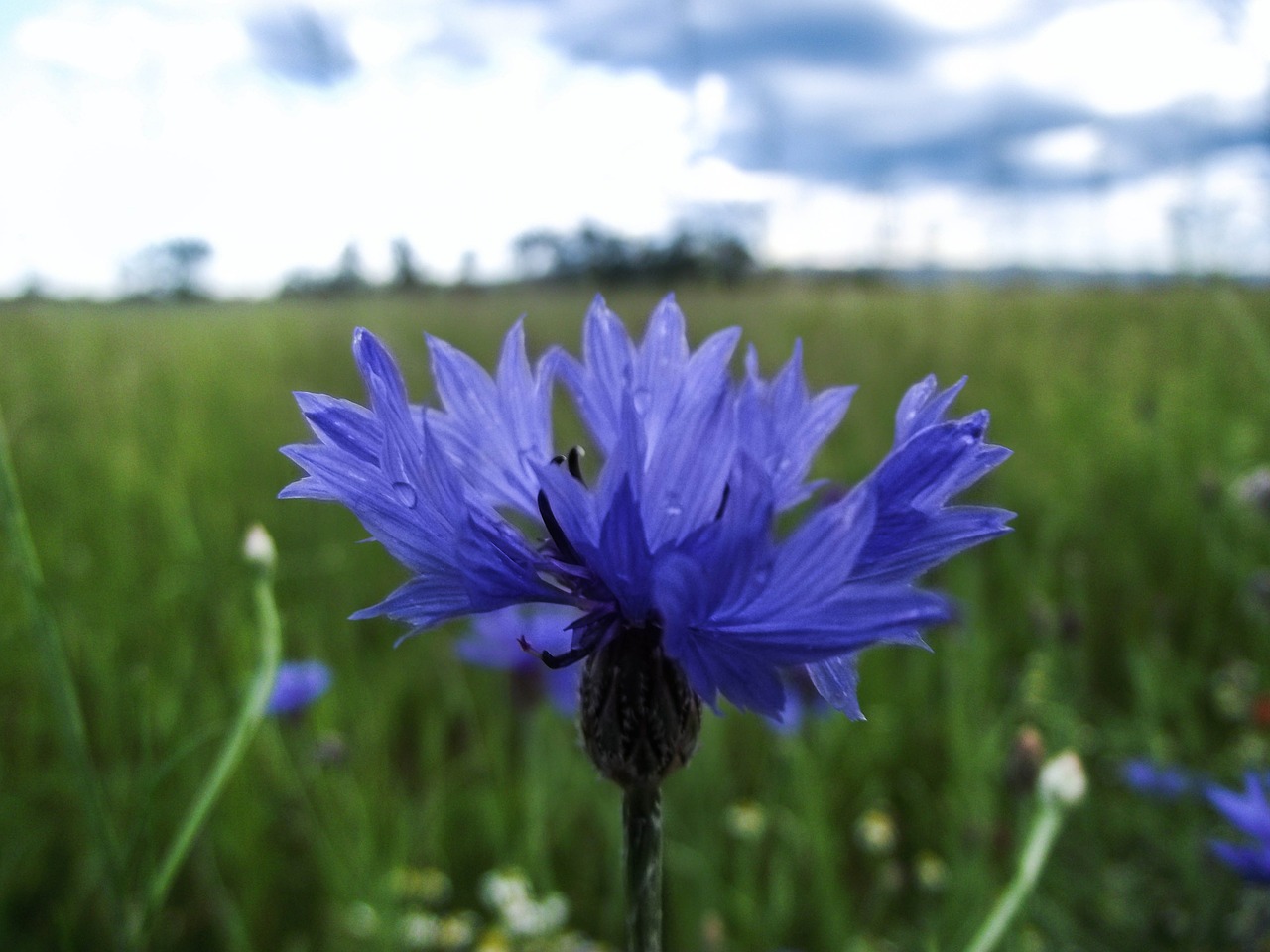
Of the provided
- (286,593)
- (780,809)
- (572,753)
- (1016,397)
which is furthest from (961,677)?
(1016,397)

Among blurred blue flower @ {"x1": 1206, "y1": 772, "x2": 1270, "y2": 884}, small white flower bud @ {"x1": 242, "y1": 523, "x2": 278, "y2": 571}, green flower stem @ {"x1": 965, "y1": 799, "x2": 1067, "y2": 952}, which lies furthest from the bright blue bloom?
blurred blue flower @ {"x1": 1206, "y1": 772, "x2": 1270, "y2": 884}

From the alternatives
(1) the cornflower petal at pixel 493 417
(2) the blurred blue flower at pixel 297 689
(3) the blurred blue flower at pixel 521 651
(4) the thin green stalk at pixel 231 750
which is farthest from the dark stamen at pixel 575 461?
(2) the blurred blue flower at pixel 297 689

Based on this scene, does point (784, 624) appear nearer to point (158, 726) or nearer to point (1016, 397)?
point (158, 726)

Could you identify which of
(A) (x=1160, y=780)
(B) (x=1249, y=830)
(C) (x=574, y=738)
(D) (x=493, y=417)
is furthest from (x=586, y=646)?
(A) (x=1160, y=780)

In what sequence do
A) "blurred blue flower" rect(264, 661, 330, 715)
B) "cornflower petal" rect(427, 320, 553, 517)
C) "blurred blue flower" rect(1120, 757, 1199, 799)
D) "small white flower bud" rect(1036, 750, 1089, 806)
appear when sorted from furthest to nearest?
"blurred blue flower" rect(264, 661, 330, 715), "blurred blue flower" rect(1120, 757, 1199, 799), "small white flower bud" rect(1036, 750, 1089, 806), "cornflower petal" rect(427, 320, 553, 517)

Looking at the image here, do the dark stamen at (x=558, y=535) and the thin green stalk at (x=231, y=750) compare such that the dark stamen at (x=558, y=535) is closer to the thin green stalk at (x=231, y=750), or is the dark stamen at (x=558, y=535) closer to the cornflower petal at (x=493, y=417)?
the cornflower petal at (x=493, y=417)

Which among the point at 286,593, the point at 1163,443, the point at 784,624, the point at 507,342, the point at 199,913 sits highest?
the point at 507,342

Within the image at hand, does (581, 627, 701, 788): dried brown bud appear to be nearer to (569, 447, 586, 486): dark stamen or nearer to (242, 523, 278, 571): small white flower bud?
(569, 447, 586, 486): dark stamen

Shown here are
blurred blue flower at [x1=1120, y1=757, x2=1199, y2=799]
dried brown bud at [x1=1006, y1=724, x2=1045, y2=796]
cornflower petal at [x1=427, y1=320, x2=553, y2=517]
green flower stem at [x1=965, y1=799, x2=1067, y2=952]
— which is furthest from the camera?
blurred blue flower at [x1=1120, y1=757, x2=1199, y2=799]
